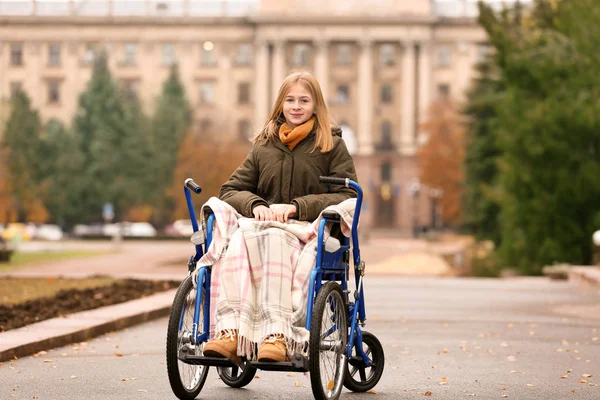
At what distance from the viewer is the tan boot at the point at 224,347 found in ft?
24.3

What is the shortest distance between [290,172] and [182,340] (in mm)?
1323

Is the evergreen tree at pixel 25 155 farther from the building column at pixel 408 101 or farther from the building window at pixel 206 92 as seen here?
the building column at pixel 408 101

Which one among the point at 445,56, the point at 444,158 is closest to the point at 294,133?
the point at 444,158

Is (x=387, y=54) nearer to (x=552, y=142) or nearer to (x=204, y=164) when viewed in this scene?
(x=204, y=164)

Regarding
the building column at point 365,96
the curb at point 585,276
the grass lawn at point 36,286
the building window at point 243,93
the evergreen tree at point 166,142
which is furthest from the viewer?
the building window at point 243,93

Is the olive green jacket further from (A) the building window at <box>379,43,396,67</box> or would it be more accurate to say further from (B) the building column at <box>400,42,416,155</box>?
(A) the building window at <box>379,43,396,67</box>

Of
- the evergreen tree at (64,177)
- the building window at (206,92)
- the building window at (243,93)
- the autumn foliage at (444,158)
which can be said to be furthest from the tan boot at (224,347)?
the building window at (206,92)

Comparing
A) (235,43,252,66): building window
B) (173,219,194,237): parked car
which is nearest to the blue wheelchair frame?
(173,219,194,237): parked car

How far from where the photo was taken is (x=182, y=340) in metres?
7.54

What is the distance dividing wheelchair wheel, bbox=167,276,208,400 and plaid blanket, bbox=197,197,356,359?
5.4 inches

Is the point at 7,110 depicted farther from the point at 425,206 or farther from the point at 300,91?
the point at 300,91

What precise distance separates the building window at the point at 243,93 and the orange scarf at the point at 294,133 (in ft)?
379

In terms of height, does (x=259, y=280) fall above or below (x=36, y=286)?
above

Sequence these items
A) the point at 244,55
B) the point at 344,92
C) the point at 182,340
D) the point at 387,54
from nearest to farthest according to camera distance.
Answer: the point at 182,340 → the point at 387,54 → the point at 344,92 → the point at 244,55
